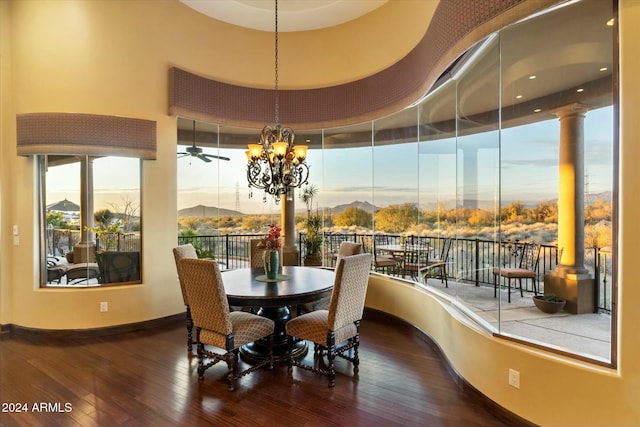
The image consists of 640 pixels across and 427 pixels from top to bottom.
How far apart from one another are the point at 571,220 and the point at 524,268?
24.4 inches

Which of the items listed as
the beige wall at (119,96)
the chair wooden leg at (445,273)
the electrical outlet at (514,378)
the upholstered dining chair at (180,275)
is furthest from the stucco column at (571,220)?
the upholstered dining chair at (180,275)

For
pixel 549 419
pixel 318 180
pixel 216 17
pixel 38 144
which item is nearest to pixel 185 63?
pixel 216 17

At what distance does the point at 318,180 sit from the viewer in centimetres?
555

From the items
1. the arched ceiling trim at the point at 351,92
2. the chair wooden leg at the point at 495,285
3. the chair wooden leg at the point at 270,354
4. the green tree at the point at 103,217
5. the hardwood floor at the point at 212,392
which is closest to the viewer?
the hardwood floor at the point at 212,392

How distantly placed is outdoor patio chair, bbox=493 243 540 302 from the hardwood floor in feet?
3.40

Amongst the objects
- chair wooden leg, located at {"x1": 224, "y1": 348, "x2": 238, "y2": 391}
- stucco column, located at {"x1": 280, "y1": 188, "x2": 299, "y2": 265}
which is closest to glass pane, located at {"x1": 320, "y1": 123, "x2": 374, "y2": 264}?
stucco column, located at {"x1": 280, "y1": 188, "x2": 299, "y2": 265}

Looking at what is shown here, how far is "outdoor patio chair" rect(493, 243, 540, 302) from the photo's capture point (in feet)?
10.1

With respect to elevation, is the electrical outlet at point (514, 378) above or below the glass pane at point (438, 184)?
below

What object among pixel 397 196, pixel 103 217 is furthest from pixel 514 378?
pixel 103 217

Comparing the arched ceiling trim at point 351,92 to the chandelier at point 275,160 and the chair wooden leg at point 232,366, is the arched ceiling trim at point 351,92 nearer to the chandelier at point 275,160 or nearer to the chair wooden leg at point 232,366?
the chandelier at point 275,160

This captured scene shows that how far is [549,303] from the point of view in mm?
2873

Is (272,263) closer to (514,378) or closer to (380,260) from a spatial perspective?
(380,260)

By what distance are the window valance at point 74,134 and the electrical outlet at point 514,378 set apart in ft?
15.3

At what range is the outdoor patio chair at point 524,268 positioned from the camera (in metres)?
3.08
